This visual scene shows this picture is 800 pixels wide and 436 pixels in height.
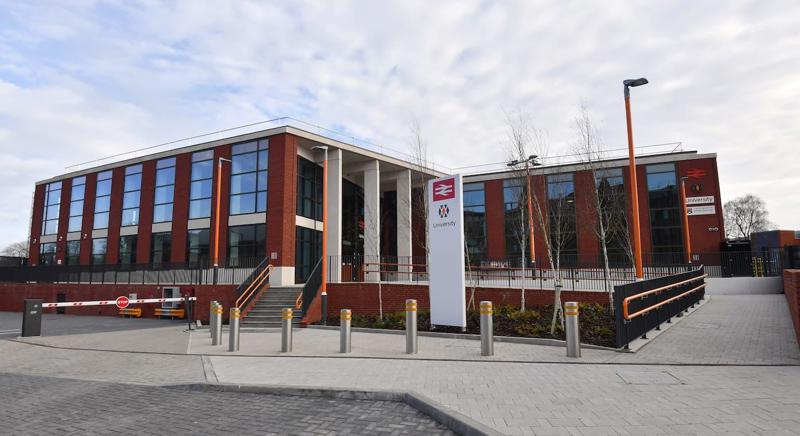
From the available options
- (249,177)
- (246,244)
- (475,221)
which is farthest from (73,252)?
(475,221)

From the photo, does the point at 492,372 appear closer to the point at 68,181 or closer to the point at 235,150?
the point at 235,150

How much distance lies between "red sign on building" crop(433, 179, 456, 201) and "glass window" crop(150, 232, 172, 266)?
21.7m

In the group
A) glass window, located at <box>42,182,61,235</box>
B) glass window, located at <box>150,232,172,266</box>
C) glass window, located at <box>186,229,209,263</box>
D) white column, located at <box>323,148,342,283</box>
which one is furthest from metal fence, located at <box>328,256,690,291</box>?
glass window, located at <box>42,182,61,235</box>

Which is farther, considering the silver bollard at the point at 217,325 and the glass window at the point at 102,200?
the glass window at the point at 102,200

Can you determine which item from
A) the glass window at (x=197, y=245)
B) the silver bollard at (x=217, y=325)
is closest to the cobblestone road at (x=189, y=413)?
the silver bollard at (x=217, y=325)

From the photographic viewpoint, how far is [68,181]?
117 ft

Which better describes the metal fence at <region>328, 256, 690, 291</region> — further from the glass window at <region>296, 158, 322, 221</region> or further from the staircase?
the glass window at <region>296, 158, 322, 221</region>

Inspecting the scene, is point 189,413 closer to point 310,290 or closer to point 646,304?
point 646,304

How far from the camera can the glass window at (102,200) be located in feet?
105

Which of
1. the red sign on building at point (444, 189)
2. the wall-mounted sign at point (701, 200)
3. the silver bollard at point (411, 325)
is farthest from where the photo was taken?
the wall-mounted sign at point (701, 200)

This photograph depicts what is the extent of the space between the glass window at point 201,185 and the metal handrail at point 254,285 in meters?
7.17

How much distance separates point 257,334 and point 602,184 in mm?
15385

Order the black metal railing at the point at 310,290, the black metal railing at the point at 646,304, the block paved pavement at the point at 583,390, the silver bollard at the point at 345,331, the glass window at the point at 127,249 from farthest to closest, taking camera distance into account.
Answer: the glass window at the point at 127,249 < the black metal railing at the point at 310,290 < the silver bollard at the point at 345,331 < the black metal railing at the point at 646,304 < the block paved pavement at the point at 583,390

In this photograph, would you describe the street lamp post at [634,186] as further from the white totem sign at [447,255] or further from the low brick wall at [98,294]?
the low brick wall at [98,294]
